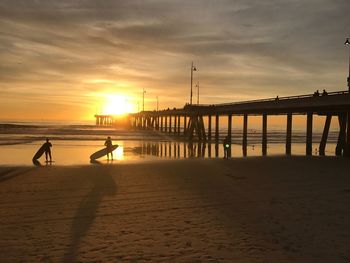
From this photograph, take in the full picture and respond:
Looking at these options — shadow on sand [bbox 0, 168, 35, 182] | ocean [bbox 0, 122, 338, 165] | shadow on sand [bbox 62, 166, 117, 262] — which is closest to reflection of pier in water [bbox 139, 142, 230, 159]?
ocean [bbox 0, 122, 338, 165]

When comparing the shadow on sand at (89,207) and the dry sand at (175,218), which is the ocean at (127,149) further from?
the dry sand at (175,218)

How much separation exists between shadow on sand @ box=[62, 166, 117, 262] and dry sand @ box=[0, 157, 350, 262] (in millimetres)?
22

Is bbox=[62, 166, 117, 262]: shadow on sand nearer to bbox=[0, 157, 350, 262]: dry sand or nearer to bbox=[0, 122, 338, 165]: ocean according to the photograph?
bbox=[0, 157, 350, 262]: dry sand

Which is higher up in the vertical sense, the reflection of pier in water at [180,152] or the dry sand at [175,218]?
the dry sand at [175,218]

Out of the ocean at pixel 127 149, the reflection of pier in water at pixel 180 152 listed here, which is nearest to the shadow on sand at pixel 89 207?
the ocean at pixel 127 149

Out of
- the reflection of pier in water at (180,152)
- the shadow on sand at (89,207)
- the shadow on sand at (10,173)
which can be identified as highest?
the shadow on sand at (89,207)

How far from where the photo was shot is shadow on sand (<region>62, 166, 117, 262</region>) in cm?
638

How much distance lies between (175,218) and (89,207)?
230 centimetres

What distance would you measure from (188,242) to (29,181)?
8.73m

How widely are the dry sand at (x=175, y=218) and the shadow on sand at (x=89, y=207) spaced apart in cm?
2

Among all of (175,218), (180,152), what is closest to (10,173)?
(175,218)

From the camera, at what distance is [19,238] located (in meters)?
6.84

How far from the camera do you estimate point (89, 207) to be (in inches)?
365

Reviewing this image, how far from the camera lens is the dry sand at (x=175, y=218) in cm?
613
